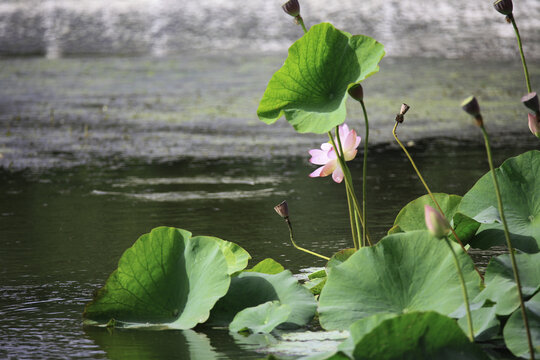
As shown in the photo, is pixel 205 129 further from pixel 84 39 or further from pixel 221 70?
pixel 84 39

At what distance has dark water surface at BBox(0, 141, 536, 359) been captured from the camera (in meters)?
2.44

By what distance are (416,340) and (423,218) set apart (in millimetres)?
881

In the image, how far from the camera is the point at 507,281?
2236 millimetres

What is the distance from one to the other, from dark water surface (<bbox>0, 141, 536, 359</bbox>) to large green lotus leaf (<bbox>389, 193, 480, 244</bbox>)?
0.64 metres

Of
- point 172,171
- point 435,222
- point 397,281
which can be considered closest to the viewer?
point 435,222

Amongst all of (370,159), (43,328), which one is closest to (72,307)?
(43,328)

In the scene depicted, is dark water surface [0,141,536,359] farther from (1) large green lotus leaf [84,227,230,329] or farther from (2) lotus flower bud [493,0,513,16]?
(2) lotus flower bud [493,0,513,16]

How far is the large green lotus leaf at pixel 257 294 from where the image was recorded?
2523 millimetres

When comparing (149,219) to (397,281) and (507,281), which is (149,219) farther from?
(507,281)

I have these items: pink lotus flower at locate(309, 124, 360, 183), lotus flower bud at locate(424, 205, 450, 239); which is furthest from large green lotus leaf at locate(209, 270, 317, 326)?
lotus flower bud at locate(424, 205, 450, 239)

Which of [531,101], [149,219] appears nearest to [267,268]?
[531,101]

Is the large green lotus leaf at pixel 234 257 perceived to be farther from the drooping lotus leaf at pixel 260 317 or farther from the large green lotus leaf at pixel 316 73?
the large green lotus leaf at pixel 316 73

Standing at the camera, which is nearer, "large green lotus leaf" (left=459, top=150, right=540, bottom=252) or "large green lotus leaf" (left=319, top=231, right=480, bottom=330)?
"large green lotus leaf" (left=319, top=231, right=480, bottom=330)

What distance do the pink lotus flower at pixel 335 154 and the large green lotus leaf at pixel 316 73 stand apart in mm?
181
